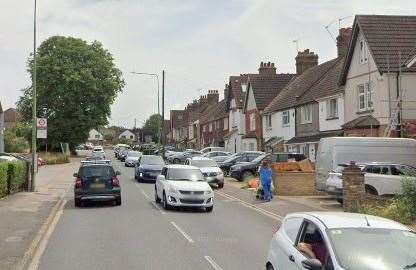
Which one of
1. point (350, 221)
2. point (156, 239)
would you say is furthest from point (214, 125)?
point (350, 221)

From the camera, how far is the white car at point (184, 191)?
2114 cm

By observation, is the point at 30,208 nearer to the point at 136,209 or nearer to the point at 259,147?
the point at 136,209

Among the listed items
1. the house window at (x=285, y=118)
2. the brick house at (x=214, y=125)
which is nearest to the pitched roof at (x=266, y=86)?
the house window at (x=285, y=118)

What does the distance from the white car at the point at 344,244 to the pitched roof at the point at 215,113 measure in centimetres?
6734

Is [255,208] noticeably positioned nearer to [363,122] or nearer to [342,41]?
[363,122]

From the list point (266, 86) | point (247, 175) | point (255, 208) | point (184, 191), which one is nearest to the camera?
point (184, 191)

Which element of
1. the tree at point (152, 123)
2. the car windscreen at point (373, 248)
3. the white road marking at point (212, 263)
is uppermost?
the tree at point (152, 123)

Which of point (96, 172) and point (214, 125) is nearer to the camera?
point (96, 172)

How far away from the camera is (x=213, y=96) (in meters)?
103

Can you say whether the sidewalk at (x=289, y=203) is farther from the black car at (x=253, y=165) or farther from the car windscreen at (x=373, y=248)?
the car windscreen at (x=373, y=248)

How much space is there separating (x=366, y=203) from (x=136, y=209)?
7778 mm

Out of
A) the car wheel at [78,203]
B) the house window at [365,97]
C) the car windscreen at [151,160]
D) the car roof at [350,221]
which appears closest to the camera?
the car roof at [350,221]

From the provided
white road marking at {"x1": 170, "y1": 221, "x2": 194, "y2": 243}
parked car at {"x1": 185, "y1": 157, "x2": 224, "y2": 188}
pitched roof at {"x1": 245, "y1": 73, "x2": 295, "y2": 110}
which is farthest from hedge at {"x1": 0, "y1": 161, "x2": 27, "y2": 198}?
pitched roof at {"x1": 245, "y1": 73, "x2": 295, "y2": 110}

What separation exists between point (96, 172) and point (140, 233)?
7379mm
